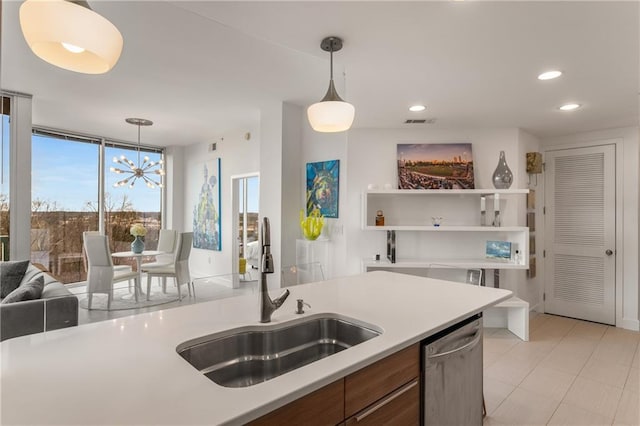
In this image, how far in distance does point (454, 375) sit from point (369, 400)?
61 cm

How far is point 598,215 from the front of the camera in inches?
166

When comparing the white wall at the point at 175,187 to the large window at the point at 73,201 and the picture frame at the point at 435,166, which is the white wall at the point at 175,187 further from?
the picture frame at the point at 435,166

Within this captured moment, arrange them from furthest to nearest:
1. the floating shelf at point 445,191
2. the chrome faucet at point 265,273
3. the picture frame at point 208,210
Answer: the picture frame at point 208,210
the floating shelf at point 445,191
the chrome faucet at point 265,273

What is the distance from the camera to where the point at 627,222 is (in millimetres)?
4051

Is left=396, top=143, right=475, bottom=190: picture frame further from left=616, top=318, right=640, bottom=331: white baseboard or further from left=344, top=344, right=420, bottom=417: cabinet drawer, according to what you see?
left=344, top=344, right=420, bottom=417: cabinet drawer

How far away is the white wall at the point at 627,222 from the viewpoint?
399cm

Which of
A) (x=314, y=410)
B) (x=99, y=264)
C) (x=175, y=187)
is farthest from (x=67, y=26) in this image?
(x=175, y=187)

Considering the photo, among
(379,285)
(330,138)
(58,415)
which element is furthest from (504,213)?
(58,415)

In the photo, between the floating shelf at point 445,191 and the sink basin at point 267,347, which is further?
the floating shelf at point 445,191

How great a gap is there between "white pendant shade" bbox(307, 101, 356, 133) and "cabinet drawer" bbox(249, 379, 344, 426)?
139 centimetres

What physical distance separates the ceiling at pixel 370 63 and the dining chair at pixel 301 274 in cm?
170

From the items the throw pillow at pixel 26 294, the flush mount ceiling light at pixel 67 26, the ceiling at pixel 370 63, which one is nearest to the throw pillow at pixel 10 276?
the throw pillow at pixel 26 294

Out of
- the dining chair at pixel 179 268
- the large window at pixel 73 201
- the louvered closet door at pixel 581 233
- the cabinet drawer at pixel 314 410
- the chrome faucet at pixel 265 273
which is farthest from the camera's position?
the large window at pixel 73 201

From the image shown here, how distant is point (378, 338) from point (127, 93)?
13.4ft
